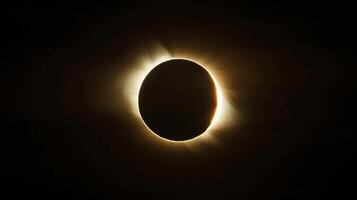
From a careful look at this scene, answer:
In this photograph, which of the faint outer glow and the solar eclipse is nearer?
the solar eclipse

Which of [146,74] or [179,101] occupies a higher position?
[146,74]

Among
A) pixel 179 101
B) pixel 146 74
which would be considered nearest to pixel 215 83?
pixel 179 101

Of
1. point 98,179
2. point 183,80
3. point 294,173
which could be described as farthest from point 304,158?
point 98,179

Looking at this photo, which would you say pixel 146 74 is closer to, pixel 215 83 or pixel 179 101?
pixel 179 101

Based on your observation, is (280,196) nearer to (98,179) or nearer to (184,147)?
(184,147)

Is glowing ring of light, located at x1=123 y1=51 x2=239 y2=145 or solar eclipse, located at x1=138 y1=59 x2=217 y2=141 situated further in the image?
glowing ring of light, located at x1=123 y1=51 x2=239 y2=145
